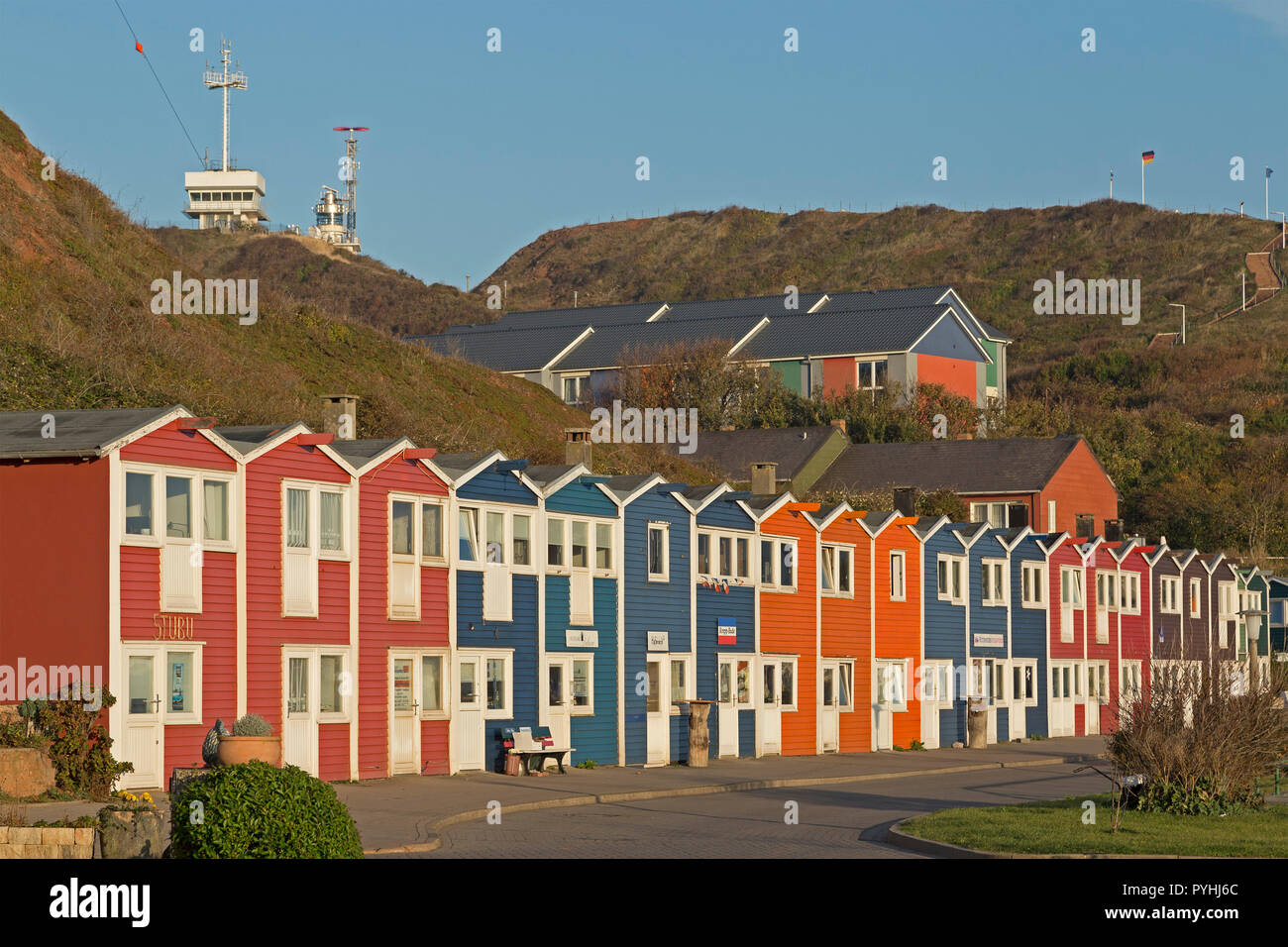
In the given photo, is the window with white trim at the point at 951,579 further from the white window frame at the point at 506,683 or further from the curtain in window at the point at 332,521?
the curtain in window at the point at 332,521

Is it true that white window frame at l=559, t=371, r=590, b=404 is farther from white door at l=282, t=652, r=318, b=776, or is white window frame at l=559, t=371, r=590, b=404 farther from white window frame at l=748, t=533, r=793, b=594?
white door at l=282, t=652, r=318, b=776

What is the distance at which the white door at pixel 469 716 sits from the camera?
112ft

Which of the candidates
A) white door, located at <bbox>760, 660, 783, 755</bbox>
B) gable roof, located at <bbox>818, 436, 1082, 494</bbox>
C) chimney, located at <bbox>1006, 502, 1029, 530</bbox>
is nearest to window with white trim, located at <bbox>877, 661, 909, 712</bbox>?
white door, located at <bbox>760, 660, 783, 755</bbox>

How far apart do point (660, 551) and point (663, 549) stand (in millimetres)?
81

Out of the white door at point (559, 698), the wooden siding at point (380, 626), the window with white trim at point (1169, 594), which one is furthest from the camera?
the window with white trim at point (1169, 594)

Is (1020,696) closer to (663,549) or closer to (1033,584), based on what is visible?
(1033,584)

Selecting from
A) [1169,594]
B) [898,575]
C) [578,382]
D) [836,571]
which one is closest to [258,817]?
[836,571]

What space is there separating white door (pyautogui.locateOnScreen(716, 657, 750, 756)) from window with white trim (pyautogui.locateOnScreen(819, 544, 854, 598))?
474 cm

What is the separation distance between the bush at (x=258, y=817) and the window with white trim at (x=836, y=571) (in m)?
32.1

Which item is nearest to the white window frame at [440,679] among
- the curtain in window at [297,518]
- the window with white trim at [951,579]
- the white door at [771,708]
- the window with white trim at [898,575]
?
the curtain in window at [297,518]

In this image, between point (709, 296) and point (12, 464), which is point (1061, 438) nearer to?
point (12, 464)

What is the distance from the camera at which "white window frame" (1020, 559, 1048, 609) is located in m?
56.5

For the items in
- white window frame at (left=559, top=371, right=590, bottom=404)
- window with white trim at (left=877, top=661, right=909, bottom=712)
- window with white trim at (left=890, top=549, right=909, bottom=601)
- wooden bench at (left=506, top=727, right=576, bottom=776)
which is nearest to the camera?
wooden bench at (left=506, top=727, right=576, bottom=776)
